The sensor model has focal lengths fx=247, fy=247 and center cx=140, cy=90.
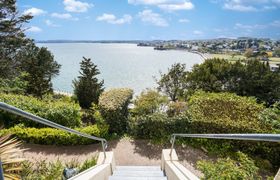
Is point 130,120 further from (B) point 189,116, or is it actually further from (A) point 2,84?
(A) point 2,84

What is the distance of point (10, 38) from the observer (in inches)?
843

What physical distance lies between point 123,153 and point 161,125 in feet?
5.60

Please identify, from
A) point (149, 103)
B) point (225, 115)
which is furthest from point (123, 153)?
point (225, 115)

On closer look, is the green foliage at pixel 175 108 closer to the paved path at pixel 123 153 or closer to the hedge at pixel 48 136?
the paved path at pixel 123 153

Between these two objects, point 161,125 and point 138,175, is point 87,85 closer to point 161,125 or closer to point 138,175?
point 161,125

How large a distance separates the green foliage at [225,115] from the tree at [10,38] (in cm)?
1604

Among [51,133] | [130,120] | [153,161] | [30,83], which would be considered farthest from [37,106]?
[30,83]

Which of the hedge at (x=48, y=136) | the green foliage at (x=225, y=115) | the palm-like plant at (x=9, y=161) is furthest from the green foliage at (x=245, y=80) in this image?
the palm-like plant at (x=9, y=161)

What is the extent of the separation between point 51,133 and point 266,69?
17.0 metres

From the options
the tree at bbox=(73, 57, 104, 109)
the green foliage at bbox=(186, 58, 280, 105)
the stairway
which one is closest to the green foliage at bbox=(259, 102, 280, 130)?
the stairway

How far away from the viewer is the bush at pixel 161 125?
9016mm

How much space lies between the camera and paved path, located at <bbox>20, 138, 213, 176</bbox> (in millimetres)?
8094

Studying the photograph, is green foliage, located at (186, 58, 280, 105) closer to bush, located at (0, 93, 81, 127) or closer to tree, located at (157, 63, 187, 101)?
tree, located at (157, 63, 187, 101)

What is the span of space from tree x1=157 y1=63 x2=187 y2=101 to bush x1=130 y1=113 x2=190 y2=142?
6.88m
